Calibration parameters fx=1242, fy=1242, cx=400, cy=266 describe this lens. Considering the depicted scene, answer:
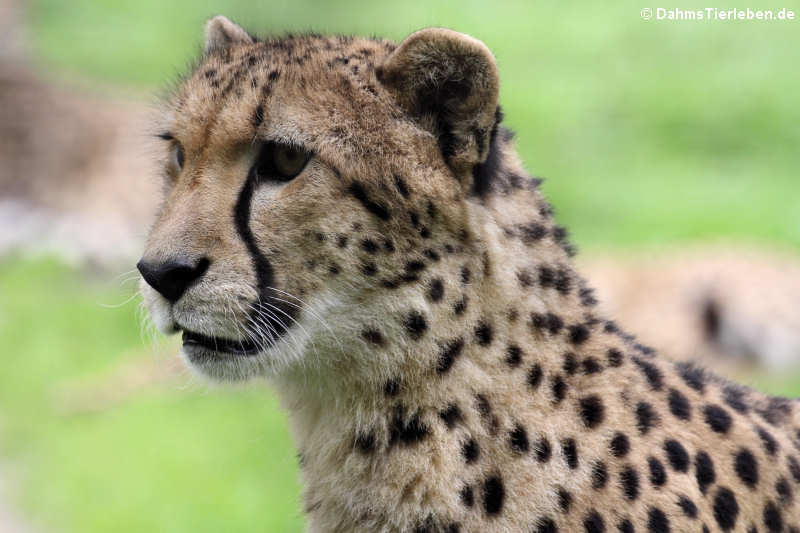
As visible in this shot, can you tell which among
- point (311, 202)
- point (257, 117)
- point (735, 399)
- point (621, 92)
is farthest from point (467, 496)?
point (621, 92)

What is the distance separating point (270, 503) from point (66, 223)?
5.09 metres

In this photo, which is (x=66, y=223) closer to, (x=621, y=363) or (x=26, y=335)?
(x=26, y=335)

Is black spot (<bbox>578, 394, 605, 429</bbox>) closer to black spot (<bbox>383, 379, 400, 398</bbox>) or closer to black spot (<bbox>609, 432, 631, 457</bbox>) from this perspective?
black spot (<bbox>609, 432, 631, 457</bbox>)

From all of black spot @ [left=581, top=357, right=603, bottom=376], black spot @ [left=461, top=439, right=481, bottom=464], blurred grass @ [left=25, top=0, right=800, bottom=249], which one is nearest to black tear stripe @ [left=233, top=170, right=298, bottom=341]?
black spot @ [left=461, top=439, right=481, bottom=464]

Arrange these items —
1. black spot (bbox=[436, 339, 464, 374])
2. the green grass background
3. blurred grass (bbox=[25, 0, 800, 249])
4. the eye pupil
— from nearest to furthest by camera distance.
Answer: black spot (bbox=[436, 339, 464, 374]) < the eye pupil < the green grass background < blurred grass (bbox=[25, 0, 800, 249])

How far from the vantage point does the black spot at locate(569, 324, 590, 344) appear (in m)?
2.85

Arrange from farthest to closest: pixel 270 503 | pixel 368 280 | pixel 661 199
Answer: pixel 661 199
pixel 270 503
pixel 368 280

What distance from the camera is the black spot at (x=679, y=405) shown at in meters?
2.87

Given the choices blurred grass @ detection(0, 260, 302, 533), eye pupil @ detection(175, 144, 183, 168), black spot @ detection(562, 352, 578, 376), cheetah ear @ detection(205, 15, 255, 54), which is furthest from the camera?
blurred grass @ detection(0, 260, 302, 533)

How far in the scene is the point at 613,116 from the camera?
440 inches

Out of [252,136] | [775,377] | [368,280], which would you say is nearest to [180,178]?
[252,136]

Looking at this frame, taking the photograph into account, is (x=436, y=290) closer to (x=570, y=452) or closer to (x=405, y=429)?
(x=405, y=429)

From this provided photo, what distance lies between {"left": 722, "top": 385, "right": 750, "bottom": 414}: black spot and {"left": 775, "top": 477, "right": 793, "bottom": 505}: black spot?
197 mm

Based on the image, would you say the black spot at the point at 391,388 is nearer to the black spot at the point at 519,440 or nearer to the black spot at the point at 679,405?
the black spot at the point at 519,440
